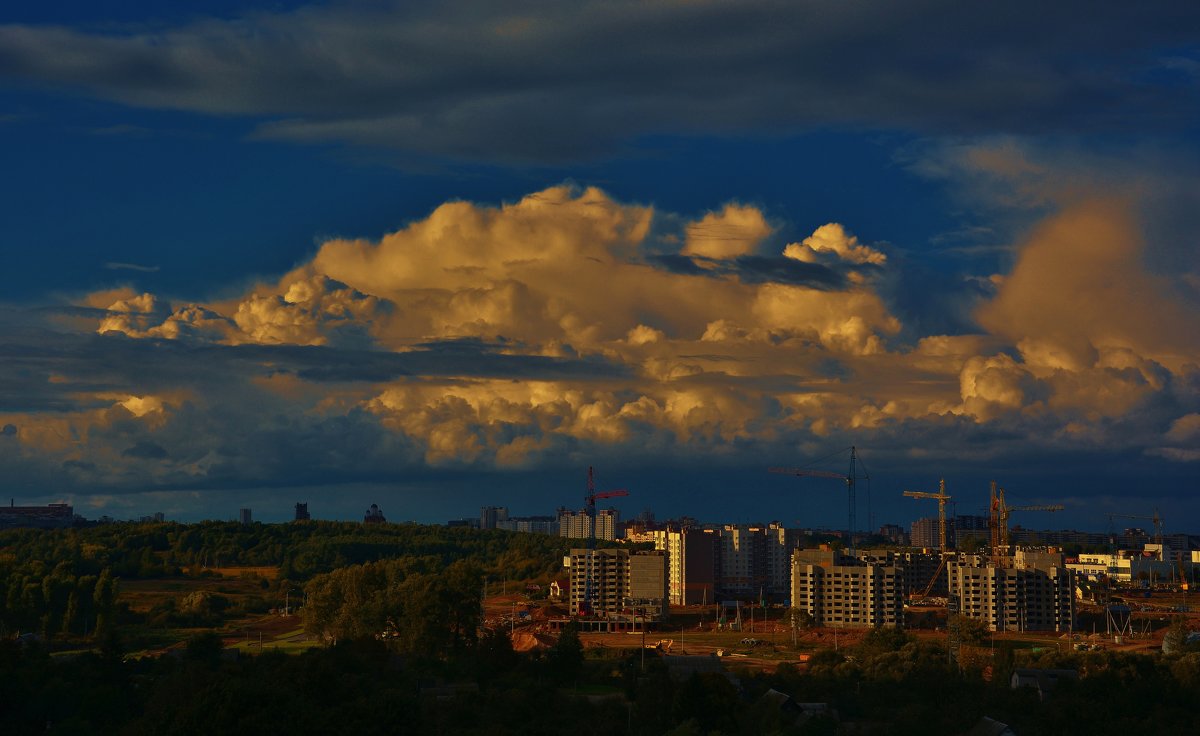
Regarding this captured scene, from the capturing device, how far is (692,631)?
141m

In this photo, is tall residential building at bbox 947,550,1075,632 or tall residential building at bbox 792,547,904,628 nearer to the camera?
tall residential building at bbox 947,550,1075,632

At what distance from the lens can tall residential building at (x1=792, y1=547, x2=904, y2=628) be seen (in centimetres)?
14062

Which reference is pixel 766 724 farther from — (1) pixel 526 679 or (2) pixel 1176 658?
(2) pixel 1176 658

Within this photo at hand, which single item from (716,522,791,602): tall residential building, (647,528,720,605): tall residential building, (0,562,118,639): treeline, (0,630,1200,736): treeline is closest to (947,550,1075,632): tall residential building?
(647,528,720,605): tall residential building

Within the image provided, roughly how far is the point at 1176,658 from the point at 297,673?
59780 mm

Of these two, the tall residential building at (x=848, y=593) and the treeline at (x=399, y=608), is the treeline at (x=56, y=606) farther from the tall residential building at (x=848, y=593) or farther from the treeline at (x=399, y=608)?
the tall residential building at (x=848, y=593)

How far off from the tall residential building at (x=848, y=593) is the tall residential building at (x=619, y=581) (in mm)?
15491

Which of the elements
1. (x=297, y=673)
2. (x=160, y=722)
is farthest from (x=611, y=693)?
(x=160, y=722)

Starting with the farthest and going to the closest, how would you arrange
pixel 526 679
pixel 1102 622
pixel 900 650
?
pixel 1102 622
pixel 900 650
pixel 526 679

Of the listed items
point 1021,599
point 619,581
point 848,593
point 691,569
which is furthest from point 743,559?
point 1021,599

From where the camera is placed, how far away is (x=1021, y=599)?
458 ft

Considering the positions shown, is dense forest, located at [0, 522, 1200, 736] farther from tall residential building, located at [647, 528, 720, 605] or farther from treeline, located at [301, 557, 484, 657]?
tall residential building, located at [647, 528, 720, 605]

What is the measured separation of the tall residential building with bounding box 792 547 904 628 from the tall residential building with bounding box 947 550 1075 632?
23.9ft

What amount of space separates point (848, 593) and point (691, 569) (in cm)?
3485
